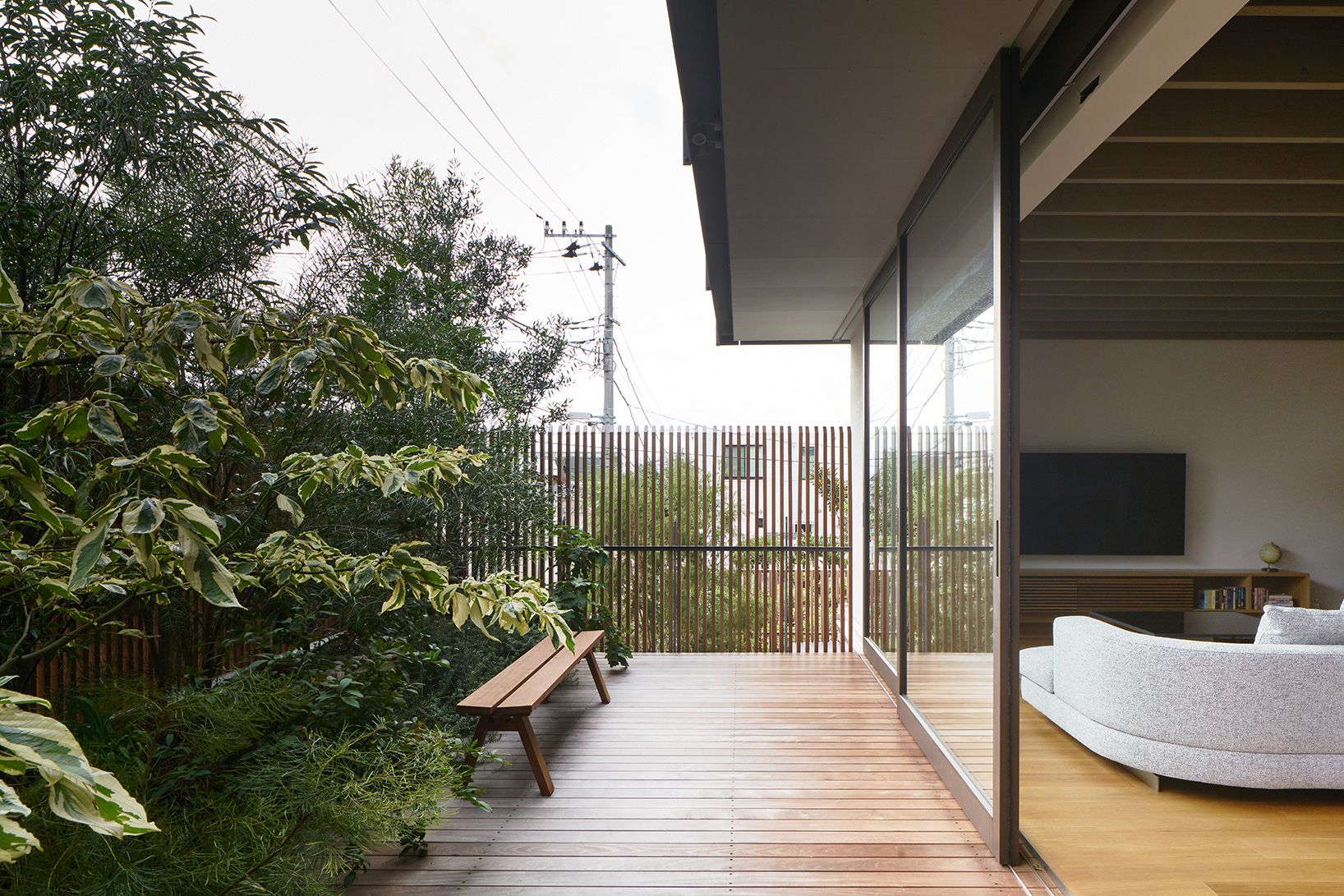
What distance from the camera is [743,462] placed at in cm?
648

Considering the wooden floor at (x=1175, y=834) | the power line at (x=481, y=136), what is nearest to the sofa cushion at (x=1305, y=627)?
the wooden floor at (x=1175, y=834)

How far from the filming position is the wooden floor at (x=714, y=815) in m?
2.57

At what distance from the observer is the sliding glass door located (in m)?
2.63

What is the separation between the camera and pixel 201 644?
2920 millimetres

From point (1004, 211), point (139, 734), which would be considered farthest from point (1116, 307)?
point (139, 734)

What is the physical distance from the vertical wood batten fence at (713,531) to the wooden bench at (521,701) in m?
2.38

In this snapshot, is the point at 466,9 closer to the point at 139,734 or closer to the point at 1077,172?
the point at 1077,172

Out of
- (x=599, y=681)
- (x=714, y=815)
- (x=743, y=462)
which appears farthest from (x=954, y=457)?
(x=743, y=462)

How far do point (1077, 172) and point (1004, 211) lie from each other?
1453 millimetres

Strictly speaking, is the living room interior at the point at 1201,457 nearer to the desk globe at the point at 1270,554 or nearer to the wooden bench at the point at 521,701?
the desk globe at the point at 1270,554

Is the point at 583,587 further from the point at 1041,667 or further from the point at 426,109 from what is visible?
the point at 426,109

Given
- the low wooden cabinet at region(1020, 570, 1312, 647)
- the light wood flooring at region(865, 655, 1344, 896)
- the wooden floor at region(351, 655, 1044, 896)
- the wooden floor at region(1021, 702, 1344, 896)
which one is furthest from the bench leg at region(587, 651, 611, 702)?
the low wooden cabinet at region(1020, 570, 1312, 647)

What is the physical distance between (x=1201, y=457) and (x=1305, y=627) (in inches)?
173

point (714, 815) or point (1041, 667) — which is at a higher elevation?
point (1041, 667)
